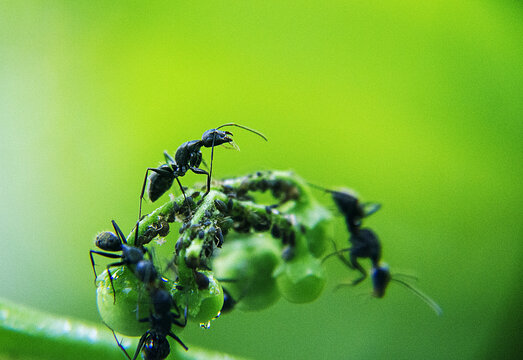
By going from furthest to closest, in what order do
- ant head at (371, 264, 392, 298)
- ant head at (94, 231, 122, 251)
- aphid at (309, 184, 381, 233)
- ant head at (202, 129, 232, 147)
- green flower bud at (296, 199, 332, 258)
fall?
ant head at (371, 264, 392, 298), aphid at (309, 184, 381, 233), ant head at (202, 129, 232, 147), green flower bud at (296, 199, 332, 258), ant head at (94, 231, 122, 251)

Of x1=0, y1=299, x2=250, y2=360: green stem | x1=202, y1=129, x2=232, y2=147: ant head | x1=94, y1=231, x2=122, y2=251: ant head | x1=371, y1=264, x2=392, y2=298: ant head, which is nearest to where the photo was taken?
x1=0, y1=299, x2=250, y2=360: green stem

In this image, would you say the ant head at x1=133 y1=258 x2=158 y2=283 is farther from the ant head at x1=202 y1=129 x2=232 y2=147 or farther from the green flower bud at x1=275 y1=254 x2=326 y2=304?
the ant head at x1=202 y1=129 x2=232 y2=147

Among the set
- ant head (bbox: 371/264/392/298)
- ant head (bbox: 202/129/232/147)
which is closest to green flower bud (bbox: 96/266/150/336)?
ant head (bbox: 202/129/232/147)

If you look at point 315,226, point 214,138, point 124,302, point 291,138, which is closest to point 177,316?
point 124,302

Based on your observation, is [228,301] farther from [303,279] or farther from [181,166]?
[181,166]

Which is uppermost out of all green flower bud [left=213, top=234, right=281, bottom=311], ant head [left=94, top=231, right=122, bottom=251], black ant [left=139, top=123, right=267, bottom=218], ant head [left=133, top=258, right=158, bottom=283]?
black ant [left=139, top=123, right=267, bottom=218]

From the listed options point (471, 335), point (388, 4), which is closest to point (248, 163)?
point (388, 4)

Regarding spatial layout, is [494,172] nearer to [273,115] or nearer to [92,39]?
[273,115]
